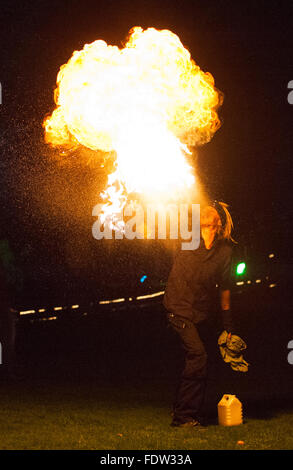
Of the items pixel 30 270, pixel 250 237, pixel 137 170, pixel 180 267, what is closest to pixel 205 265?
pixel 180 267

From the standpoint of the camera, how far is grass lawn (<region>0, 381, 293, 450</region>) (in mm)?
7199

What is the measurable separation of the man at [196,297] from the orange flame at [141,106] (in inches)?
59.9

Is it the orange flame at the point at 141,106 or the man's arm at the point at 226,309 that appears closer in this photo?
the man's arm at the point at 226,309

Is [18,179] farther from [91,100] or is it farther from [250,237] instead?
[91,100]

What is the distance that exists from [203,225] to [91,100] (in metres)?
2.62

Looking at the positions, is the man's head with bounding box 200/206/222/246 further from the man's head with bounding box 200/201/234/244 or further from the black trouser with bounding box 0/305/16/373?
the black trouser with bounding box 0/305/16/373

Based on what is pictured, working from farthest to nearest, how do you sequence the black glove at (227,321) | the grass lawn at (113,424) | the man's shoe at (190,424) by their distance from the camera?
1. the black glove at (227,321)
2. the man's shoe at (190,424)
3. the grass lawn at (113,424)

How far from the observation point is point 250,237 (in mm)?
22359

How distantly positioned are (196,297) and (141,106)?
273 cm

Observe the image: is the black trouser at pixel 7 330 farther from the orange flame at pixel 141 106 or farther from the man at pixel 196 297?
the man at pixel 196 297

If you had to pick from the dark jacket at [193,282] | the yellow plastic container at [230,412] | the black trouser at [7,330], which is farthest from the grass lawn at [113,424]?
the dark jacket at [193,282]

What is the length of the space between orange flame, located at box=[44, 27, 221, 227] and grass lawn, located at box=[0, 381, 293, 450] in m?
2.48

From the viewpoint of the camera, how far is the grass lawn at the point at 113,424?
283 inches
